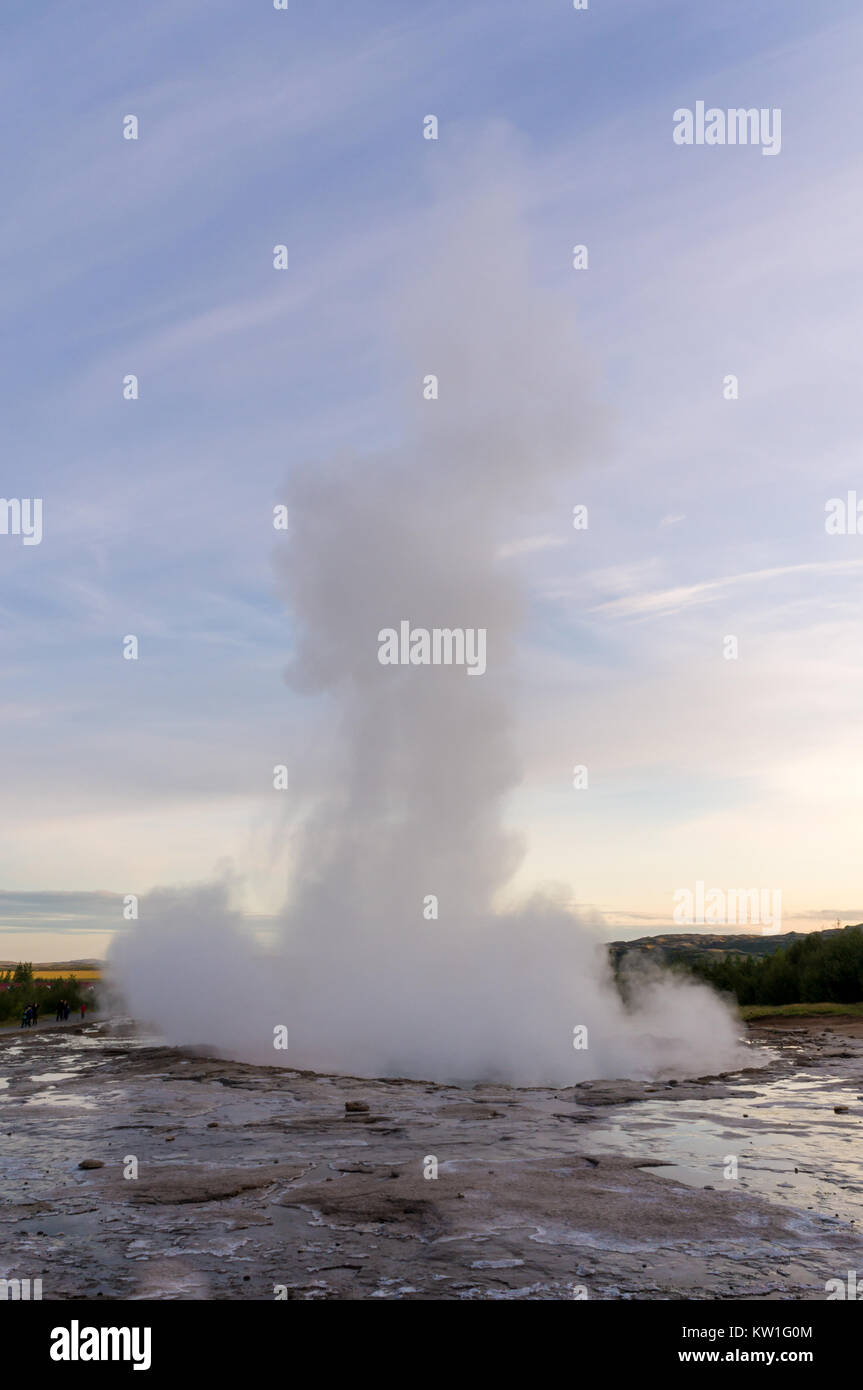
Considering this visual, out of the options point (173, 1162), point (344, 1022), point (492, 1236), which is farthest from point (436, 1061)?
point (492, 1236)

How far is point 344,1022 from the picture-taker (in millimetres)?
37500

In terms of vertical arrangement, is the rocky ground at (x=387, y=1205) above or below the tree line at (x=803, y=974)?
above

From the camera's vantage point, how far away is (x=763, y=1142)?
18.5m

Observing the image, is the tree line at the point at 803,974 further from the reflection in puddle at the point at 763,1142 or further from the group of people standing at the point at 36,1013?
the group of people standing at the point at 36,1013

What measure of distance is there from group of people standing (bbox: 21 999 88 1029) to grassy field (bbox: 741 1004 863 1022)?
1658 inches

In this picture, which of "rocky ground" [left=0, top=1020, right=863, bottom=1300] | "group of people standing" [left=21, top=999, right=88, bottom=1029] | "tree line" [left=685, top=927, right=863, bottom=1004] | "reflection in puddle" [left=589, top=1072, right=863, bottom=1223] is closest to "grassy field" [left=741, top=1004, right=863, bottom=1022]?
"tree line" [left=685, top=927, right=863, bottom=1004]

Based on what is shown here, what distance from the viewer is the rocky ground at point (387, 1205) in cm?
1038

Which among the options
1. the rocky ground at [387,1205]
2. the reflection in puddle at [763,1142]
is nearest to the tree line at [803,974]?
the reflection in puddle at [763,1142]

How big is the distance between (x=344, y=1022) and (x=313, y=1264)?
27463 millimetres

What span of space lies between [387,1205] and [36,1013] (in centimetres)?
5447

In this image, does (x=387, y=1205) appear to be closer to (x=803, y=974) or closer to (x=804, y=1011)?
(x=804, y=1011)

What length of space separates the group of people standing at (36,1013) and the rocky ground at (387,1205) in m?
34.0

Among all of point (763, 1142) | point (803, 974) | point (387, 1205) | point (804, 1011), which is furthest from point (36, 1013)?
point (387, 1205)
